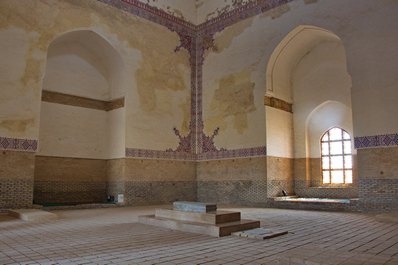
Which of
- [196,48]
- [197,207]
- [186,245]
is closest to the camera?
[186,245]

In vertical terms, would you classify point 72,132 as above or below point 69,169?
above

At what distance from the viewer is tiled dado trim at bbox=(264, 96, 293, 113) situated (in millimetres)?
9914

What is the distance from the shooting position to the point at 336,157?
991 cm

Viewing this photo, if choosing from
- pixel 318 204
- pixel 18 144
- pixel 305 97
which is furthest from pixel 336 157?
pixel 18 144

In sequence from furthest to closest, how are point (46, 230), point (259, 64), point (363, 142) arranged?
point (259, 64) < point (363, 142) < point (46, 230)

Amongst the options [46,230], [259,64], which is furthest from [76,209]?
[259,64]

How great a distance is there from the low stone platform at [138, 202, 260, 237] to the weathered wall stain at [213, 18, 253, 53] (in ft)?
21.3

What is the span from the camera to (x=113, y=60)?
10.2m

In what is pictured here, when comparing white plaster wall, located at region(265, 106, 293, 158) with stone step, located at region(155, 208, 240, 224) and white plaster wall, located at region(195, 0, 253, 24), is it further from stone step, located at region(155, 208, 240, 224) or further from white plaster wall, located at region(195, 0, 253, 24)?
stone step, located at region(155, 208, 240, 224)

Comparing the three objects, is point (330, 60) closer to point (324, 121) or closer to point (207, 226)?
point (324, 121)

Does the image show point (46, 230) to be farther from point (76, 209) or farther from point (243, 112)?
point (243, 112)

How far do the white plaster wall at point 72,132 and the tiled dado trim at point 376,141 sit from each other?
6.58 m

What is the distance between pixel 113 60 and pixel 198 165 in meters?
3.97

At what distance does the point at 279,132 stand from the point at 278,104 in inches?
30.8
